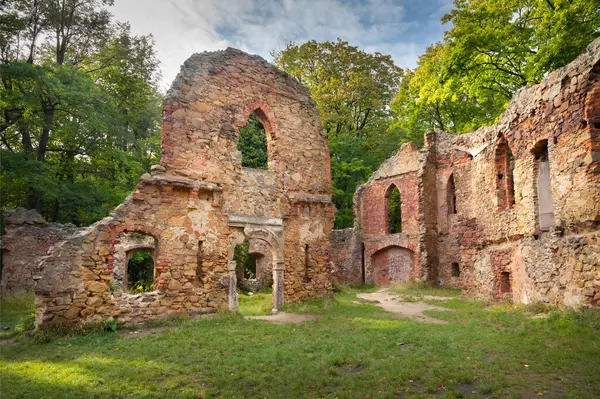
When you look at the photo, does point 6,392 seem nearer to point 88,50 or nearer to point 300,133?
point 300,133

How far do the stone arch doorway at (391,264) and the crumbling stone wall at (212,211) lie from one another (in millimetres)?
10898

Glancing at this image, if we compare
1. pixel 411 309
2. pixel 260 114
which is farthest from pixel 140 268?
pixel 411 309

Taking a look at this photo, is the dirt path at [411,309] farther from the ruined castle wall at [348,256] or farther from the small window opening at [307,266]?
the ruined castle wall at [348,256]

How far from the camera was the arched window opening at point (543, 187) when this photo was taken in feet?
36.8

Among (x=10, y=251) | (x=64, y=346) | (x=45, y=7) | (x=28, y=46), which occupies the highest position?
(x=45, y=7)

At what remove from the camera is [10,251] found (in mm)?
16781

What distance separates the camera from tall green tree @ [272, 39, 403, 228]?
93.6 feet

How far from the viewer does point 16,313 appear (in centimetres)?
1301

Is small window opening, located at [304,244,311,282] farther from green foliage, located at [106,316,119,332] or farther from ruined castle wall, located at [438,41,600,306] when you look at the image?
ruined castle wall, located at [438,41,600,306]

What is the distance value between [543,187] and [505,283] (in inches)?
145

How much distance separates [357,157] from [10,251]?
20483mm

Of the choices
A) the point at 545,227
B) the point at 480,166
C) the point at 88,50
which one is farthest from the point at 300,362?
the point at 88,50

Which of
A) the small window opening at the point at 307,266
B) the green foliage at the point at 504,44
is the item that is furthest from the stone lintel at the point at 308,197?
the green foliage at the point at 504,44

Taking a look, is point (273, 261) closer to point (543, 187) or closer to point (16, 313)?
point (543, 187)
